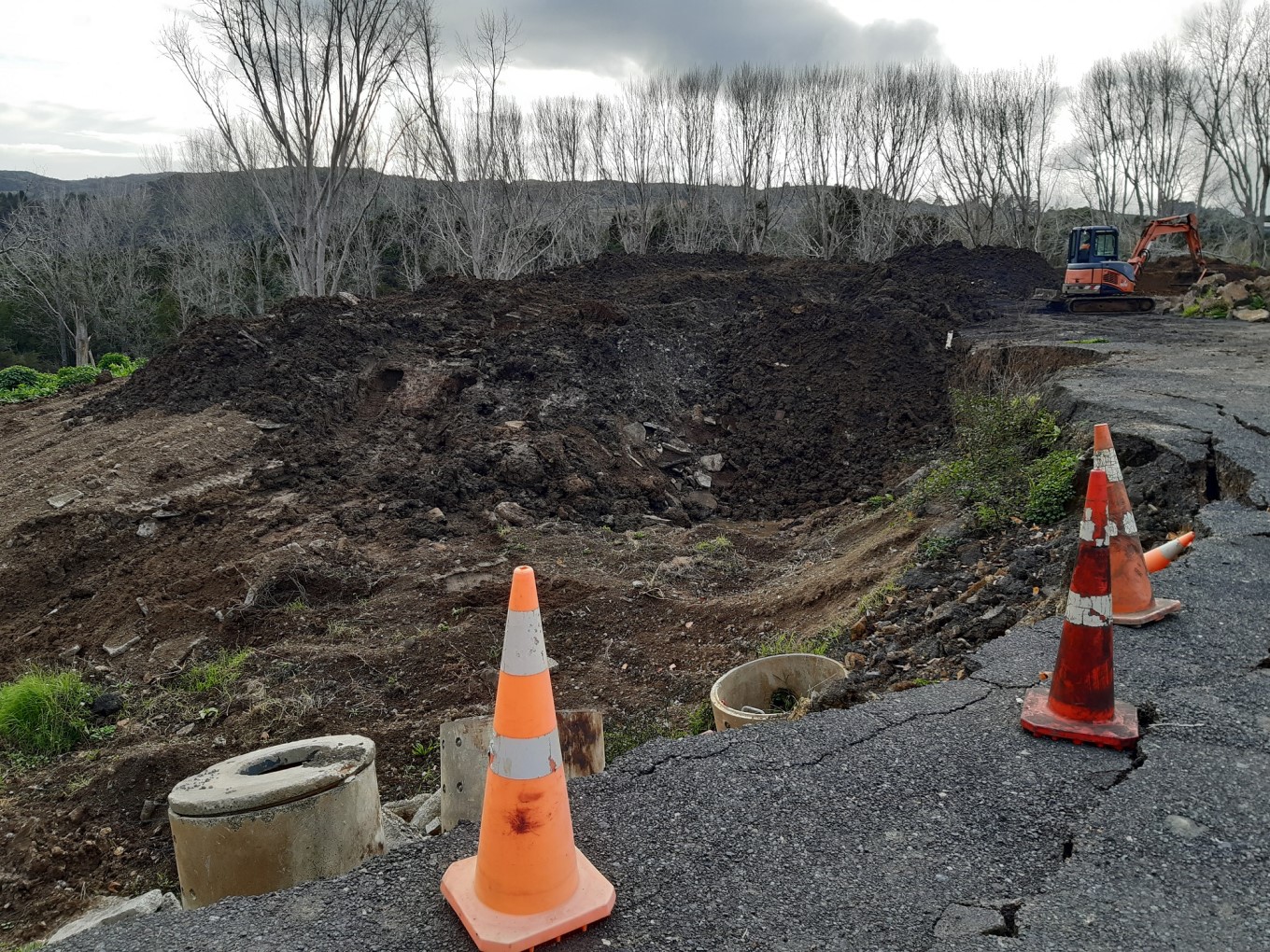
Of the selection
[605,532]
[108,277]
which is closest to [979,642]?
[605,532]

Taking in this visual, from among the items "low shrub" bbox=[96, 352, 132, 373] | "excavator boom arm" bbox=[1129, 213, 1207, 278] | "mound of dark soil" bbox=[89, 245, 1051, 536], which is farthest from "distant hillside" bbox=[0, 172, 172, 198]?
"excavator boom arm" bbox=[1129, 213, 1207, 278]

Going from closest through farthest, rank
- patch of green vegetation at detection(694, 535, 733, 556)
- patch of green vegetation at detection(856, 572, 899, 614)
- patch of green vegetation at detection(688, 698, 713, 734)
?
1. patch of green vegetation at detection(688, 698, 713, 734)
2. patch of green vegetation at detection(856, 572, 899, 614)
3. patch of green vegetation at detection(694, 535, 733, 556)

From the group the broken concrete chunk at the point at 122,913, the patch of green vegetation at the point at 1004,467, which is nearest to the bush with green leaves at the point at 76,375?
the broken concrete chunk at the point at 122,913

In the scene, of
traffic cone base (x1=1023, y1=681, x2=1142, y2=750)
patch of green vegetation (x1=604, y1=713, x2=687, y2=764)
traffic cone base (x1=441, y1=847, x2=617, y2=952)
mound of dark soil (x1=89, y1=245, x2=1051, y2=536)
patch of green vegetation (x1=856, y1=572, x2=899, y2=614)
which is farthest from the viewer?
mound of dark soil (x1=89, y1=245, x2=1051, y2=536)

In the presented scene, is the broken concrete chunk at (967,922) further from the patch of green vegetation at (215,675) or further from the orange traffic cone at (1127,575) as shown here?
the patch of green vegetation at (215,675)

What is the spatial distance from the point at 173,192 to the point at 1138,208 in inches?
1939

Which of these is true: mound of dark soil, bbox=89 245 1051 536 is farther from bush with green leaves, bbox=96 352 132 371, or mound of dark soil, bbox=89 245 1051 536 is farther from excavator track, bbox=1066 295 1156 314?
bush with green leaves, bbox=96 352 132 371

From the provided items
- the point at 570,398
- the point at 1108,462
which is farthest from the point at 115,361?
the point at 1108,462

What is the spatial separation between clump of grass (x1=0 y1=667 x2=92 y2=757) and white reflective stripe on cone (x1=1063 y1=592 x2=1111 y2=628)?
584 cm

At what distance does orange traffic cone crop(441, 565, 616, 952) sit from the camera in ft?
6.68

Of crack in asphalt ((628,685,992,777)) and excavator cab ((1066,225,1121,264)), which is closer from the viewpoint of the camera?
crack in asphalt ((628,685,992,777))

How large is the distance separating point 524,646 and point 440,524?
6.27 meters

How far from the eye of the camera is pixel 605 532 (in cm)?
830

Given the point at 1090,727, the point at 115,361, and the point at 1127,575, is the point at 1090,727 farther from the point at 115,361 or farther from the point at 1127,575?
the point at 115,361
